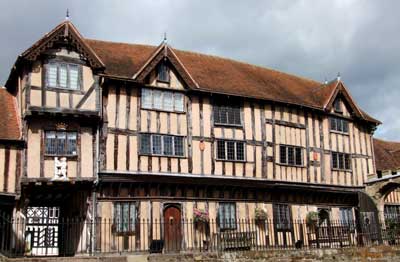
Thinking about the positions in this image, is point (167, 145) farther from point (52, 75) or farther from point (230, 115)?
point (52, 75)

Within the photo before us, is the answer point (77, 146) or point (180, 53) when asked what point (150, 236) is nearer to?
point (77, 146)

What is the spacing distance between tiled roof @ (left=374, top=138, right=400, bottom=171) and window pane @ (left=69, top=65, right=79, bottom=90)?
2035 cm

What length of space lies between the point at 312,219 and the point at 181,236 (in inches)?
307

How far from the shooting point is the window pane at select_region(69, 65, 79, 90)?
74.7ft

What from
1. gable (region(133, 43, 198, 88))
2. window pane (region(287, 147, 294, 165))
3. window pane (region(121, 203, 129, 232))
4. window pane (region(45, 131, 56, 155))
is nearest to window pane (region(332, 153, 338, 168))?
window pane (region(287, 147, 294, 165))

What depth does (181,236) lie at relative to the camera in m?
23.5

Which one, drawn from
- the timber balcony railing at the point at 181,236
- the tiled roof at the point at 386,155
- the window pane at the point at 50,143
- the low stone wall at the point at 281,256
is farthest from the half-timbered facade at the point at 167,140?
the low stone wall at the point at 281,256

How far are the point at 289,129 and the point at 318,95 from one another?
4.06 meters

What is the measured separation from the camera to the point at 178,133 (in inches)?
969

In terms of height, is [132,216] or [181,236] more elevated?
[132,216]

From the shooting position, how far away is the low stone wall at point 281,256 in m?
15.5

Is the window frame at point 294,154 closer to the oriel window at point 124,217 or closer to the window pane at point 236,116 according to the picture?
the window pane at point 236,116

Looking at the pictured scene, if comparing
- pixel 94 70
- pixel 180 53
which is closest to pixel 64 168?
pixel 94 70

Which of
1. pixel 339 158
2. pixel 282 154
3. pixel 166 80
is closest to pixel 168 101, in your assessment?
pixel 166 80
